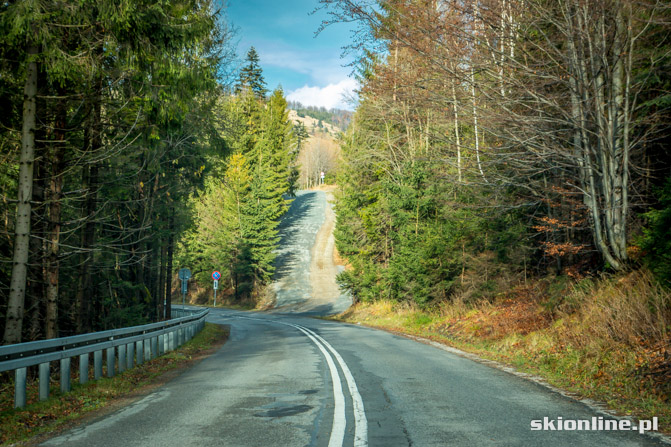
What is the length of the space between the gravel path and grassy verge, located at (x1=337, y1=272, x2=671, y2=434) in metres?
23.0

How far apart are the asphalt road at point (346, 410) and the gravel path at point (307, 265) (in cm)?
2811

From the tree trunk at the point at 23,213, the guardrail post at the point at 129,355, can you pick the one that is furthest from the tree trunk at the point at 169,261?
the tree trunk at the point at 23,213

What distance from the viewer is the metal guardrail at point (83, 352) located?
644 cm

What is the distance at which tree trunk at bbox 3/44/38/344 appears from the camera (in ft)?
26.6

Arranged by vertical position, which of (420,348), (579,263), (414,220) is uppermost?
(414,220)

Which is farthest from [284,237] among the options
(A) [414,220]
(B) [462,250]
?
(B) [462,250]

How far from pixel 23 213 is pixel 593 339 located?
11151 mm

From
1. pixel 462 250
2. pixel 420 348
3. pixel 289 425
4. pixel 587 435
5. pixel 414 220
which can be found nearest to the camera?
pixel 587 435

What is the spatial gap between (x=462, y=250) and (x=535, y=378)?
11819 mm

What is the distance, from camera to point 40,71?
835cm

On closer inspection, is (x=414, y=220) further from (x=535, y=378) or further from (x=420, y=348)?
(x=535, y=378)

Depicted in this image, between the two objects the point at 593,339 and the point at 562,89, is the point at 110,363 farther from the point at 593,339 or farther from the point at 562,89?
the point at 562,89

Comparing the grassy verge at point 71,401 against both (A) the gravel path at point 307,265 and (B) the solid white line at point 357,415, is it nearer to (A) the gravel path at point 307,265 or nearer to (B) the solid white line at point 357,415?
(B) the solid white line at point 357,415

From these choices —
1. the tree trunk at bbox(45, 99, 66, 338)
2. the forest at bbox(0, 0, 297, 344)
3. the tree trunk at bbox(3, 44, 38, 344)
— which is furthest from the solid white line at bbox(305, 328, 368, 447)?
the tree trunk at bbox(45, 99, 66, 338)
